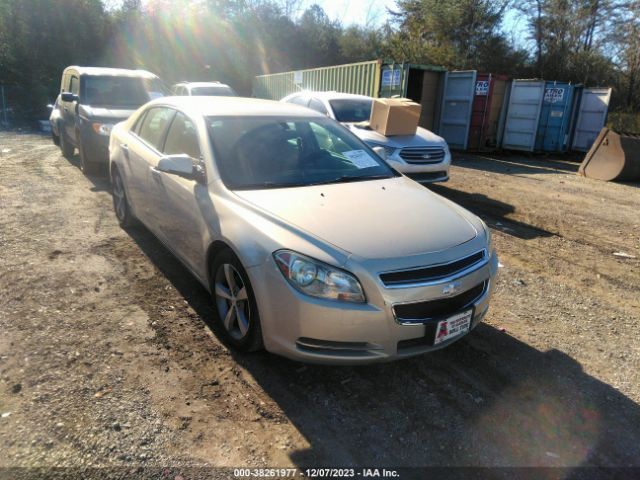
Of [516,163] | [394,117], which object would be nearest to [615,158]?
[516,163]

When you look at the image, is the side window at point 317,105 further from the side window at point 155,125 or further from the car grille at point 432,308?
the car grille at point 432,308

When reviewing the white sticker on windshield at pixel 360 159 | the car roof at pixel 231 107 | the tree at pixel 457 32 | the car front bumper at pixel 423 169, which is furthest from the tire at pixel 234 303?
the tree at pixel 457 32

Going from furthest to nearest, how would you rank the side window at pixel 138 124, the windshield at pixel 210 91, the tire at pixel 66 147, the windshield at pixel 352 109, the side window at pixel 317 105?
the windshield at pixel 210 91 < the tire at pixel 66 147 < the side window at pixel 317 105 < the windshield at pixel 352 109 < the side window at pixel 138 124

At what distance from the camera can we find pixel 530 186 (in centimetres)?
958

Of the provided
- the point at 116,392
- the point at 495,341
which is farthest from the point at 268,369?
the point at 495,341

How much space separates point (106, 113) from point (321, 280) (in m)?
6.44

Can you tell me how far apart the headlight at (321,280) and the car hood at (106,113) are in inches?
239

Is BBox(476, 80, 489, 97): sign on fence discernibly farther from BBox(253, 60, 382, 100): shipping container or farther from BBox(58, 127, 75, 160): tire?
BBox(58, 127, 75, 160): tire

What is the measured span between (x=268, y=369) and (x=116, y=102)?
6.89 m

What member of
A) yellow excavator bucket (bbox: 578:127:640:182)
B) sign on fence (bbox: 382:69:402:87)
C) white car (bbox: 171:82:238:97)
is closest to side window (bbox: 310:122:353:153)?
yellow excavator bucket (bbox: 578:127:640:182)

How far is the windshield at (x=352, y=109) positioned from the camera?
343 inches

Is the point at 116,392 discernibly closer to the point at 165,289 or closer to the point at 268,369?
the point at 268,369

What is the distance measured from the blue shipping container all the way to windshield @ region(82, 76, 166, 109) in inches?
470

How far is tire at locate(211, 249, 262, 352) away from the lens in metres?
2.86
